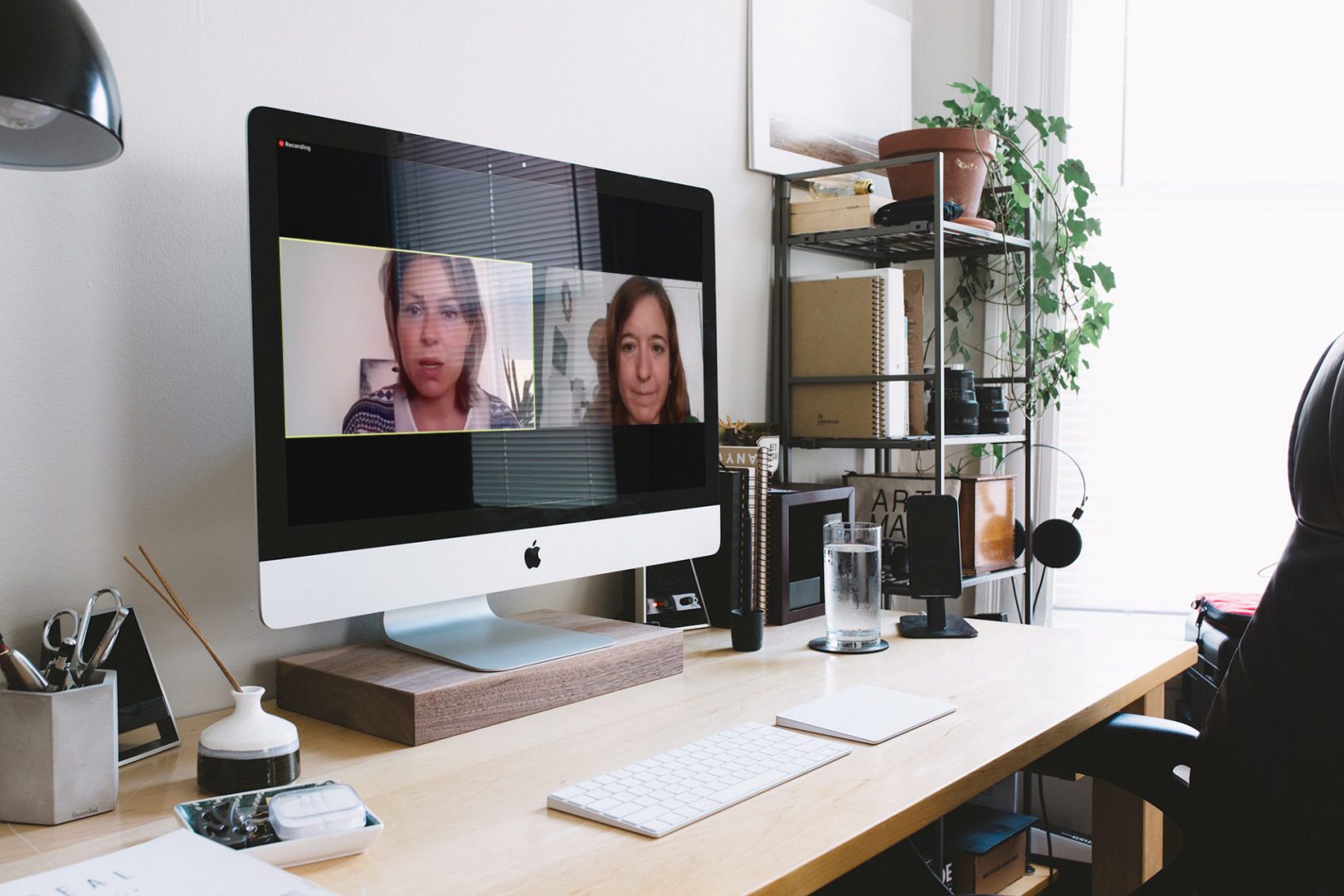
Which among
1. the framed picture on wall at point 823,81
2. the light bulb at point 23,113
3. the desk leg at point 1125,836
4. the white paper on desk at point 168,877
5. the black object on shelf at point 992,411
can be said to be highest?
the framed picture on wall at point 823,81

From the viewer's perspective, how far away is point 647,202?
4.92 ft

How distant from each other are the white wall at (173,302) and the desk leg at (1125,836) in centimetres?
110

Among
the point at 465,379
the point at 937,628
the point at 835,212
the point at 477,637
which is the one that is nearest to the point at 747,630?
the point at 937,628

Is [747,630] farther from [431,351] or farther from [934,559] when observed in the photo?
[431,351]

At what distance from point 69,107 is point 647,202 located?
0.83 metres

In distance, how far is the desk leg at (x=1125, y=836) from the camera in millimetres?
1545

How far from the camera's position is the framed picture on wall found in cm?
213

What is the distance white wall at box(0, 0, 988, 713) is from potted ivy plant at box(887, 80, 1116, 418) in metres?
1.23

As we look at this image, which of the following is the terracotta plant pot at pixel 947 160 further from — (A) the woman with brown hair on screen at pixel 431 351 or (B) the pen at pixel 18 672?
(B) the pen at pixel 18 672

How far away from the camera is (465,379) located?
1256mm

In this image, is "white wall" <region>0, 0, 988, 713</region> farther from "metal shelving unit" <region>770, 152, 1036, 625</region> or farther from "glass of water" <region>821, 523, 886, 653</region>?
"metal shelving unit" <region>770, 152, 1036, 625</region>

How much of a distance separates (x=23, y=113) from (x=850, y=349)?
5.20ft

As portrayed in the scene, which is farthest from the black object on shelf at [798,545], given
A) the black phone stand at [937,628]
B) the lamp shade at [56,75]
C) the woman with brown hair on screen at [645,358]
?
the lamp shade at [56,75]

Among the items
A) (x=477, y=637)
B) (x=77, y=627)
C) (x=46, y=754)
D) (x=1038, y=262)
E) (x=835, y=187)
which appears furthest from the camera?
(x=1038, y=262)
